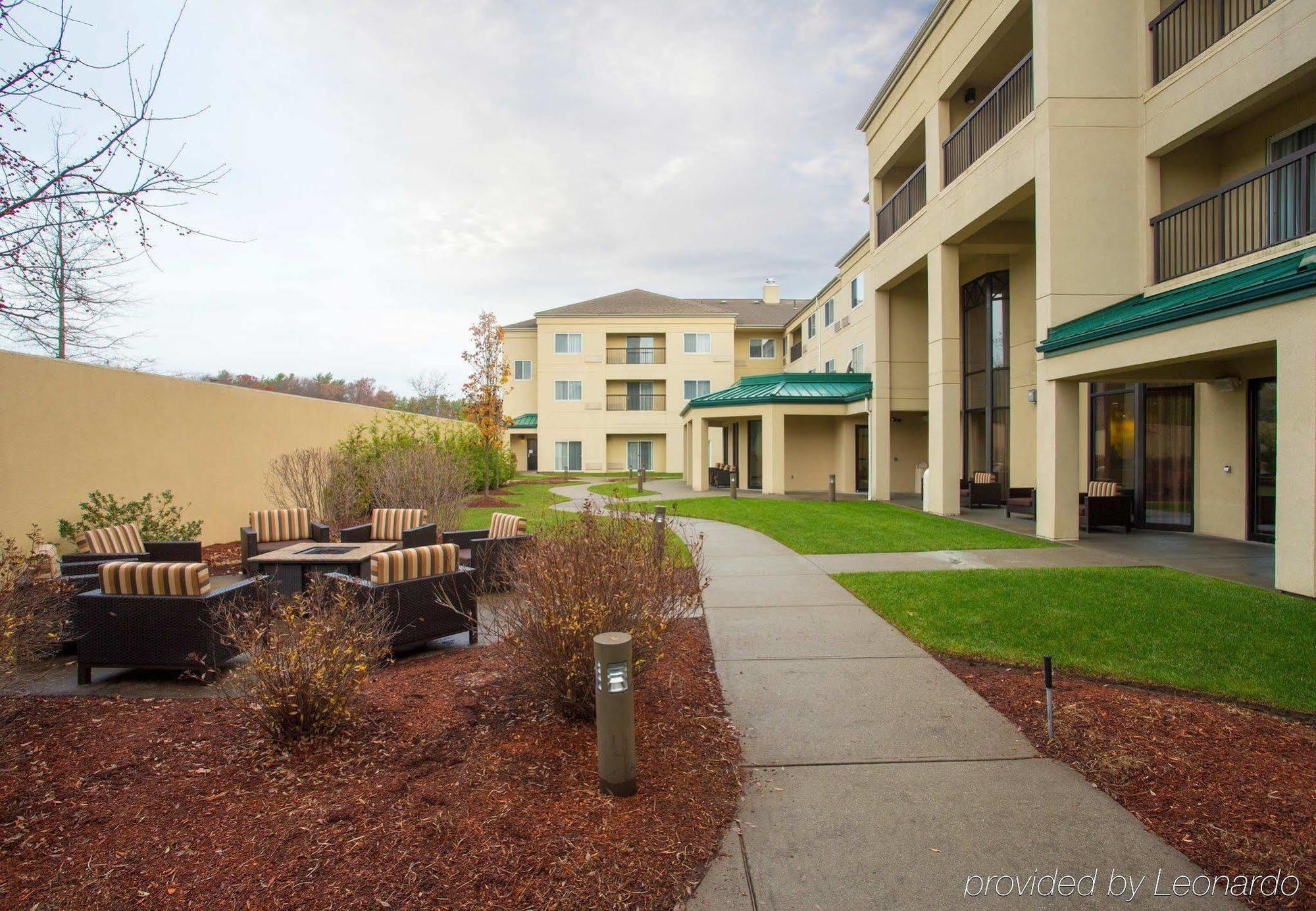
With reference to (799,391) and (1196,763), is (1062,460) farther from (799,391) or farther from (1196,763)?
(799,391)

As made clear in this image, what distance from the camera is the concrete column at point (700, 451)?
2511 cm

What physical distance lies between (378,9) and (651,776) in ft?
37.8

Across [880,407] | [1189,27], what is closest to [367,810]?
[1189,27]

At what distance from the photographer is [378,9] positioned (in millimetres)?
10055

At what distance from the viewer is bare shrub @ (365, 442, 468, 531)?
13258mm

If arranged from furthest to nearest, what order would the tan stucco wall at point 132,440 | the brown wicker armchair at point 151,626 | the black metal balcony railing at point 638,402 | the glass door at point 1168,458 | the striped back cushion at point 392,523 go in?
the black metal balcony railing at point 638,402 < the glass door at point 1168,458 < the striped back cushion at point 392,523 < the tan stucco wall at point 132,440 < the brown wicker armchair at point 151,626

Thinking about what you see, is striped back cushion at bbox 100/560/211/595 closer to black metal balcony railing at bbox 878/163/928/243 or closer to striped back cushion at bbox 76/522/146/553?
striped back cushion at bbox 76/522/146/553

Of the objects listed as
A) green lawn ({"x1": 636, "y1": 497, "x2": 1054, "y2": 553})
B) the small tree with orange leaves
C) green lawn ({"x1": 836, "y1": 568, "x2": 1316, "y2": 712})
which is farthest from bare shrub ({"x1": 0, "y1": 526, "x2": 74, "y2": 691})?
the small tree with orange leaves

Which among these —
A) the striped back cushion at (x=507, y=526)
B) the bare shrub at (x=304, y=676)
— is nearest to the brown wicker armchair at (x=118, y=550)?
the striped back cushion at (x=507, y=526)

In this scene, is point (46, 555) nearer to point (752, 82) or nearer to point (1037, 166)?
point (752, 82)

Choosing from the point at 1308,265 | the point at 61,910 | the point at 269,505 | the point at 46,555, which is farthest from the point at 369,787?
the point at 269,505

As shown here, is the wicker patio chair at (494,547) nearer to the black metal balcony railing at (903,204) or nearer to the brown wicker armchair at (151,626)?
the brown wicker armchair at (151,626)

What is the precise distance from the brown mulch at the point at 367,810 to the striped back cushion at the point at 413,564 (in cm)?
157

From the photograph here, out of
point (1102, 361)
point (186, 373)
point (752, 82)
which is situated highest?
point (752, 82)
